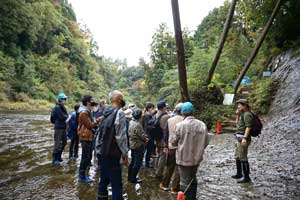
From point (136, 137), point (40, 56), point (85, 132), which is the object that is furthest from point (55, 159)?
point (40, 56)

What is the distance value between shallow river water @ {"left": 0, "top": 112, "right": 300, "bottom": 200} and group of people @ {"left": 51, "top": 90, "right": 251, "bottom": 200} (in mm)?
361

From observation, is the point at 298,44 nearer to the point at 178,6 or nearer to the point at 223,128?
the point at 223,128

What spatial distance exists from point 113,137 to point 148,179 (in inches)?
128

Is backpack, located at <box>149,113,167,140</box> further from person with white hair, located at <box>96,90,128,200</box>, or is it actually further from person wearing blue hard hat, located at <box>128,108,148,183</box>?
person with white hair, located at <box>96,90,128,200</box>

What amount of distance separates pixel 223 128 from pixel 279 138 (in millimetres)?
4392

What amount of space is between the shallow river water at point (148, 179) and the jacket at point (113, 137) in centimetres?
168

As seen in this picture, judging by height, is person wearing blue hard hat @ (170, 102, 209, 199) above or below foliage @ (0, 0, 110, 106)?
below

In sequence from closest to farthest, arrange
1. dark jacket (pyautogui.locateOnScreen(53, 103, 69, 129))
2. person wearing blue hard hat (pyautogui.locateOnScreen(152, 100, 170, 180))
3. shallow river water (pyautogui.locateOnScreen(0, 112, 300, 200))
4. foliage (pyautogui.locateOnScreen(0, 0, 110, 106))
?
shallow river water (pyautogui.locateOnScreen(0, 112, 300, 200)) → person wearing blue hard hat (pyautogui.locateOnScreen(152, 100, 170, 180)) → dark jacket (pyautogui.locateOnScreen(53, 103, 69, 129)) → foliage (pyautogui.locateOnScreen(0, 0, 110, 106))

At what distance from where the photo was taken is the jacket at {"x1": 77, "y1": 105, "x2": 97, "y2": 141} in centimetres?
659

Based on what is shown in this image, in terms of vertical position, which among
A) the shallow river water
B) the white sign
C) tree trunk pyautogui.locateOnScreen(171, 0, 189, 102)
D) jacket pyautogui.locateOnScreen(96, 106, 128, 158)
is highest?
tree trunk pyautogui.locateOnScreen(171, 0, 189, 102)

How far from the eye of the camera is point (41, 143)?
12.5m

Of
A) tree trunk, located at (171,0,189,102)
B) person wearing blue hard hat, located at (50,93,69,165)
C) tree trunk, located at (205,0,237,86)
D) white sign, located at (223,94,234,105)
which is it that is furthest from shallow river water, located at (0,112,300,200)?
white sign, located at (223,94,234,105)

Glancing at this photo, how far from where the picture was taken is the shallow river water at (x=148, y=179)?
19.6 ft

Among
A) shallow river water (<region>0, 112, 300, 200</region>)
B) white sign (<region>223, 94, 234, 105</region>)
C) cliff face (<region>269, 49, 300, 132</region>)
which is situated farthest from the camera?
white sign (<region>223, 94, 234, 105</region>)
